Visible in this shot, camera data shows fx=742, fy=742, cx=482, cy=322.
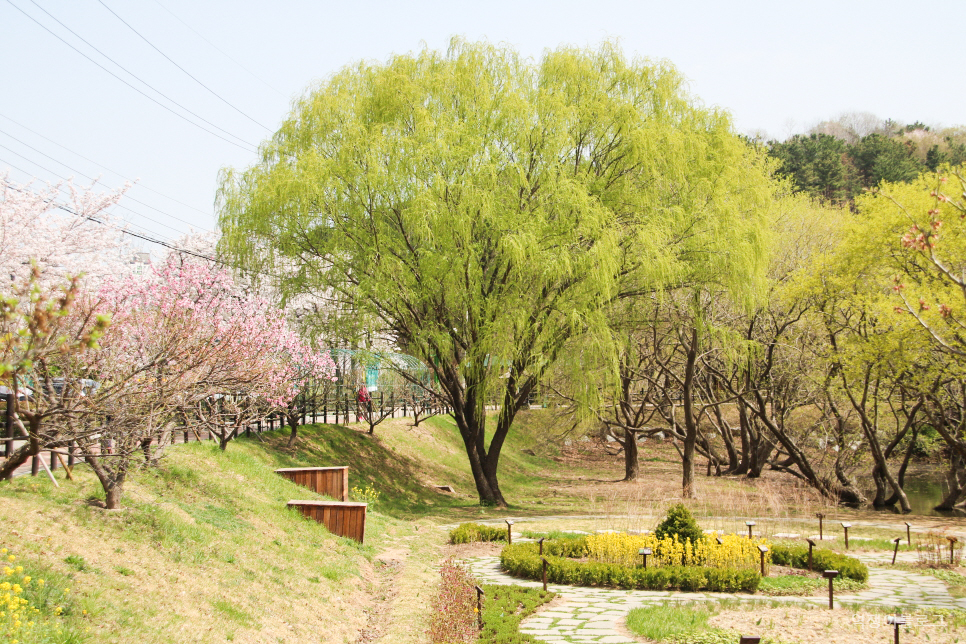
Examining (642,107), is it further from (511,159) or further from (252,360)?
(252,360)

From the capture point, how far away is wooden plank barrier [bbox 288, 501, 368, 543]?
11266 mm

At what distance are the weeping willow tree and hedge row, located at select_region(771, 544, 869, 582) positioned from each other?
555cm

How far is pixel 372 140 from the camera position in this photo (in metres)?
15.8

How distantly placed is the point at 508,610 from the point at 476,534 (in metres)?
4.92

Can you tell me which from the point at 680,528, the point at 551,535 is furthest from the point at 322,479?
the point at 680,528

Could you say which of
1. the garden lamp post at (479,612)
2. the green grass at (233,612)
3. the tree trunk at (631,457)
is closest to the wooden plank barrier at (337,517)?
the garden lamp post at (479,612)

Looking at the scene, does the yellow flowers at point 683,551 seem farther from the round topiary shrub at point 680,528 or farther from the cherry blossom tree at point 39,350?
the cherry blossom tree at point 39,350

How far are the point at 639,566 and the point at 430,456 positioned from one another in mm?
15885

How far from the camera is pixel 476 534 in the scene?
1312 cm

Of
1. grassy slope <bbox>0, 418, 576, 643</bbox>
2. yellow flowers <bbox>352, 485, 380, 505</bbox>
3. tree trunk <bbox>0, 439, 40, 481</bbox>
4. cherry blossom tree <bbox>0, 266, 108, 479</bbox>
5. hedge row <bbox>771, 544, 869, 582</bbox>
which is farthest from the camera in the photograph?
yellow flowers <bbox>352, 485, 380, 505</bbox>

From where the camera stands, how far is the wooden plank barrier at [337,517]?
11.3 meters

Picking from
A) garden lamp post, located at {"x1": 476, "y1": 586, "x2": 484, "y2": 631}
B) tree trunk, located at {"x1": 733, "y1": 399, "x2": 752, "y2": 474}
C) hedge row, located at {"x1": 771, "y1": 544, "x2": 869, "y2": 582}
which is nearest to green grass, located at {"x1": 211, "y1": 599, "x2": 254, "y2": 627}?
garden lamp post, located at {"x1": 476, "y1": 586, "x2": 484, "y2": 631}

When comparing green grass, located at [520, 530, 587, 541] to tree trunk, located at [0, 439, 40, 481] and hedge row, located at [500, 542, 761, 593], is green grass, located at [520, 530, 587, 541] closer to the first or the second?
hedge row, located at [500, 542, 761, 593]

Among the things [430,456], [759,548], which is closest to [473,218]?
[759,548]
